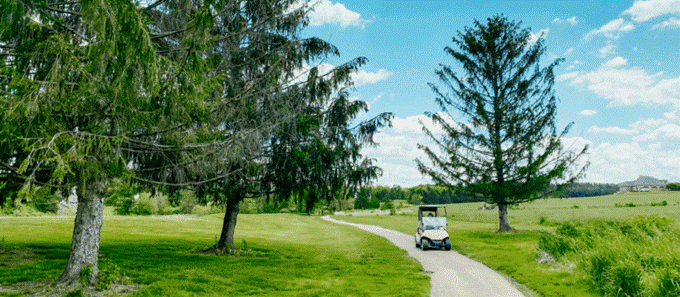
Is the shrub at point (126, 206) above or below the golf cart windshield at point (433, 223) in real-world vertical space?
below

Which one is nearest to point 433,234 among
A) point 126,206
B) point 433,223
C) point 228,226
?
point 433,223

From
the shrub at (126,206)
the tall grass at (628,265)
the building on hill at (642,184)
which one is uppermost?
the building on hill at (642,184)

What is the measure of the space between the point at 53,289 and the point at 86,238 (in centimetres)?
104

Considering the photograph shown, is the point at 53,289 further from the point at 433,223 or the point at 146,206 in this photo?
the point at 146,206

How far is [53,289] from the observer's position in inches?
297

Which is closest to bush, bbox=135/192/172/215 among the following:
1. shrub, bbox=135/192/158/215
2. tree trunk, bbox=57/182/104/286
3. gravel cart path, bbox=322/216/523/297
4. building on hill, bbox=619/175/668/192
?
shrub, bbox=135/192/158/215

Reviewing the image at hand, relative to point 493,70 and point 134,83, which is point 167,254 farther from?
point 493,70

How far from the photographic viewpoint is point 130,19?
5383mm

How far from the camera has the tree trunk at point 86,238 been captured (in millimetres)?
7836

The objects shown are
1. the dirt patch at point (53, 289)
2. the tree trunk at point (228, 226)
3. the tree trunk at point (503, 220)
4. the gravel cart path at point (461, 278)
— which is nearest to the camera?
the dirt patch at point (53, 289)

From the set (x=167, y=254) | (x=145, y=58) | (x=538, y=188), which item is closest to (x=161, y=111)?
(x=145, y=58)

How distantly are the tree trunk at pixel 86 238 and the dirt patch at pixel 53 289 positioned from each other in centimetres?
21

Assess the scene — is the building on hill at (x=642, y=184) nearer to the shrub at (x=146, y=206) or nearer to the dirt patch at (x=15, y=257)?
the shrub at (x=146, y=206)

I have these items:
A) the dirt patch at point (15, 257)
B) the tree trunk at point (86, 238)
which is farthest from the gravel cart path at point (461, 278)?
the dirt patch at point (15, 257)
